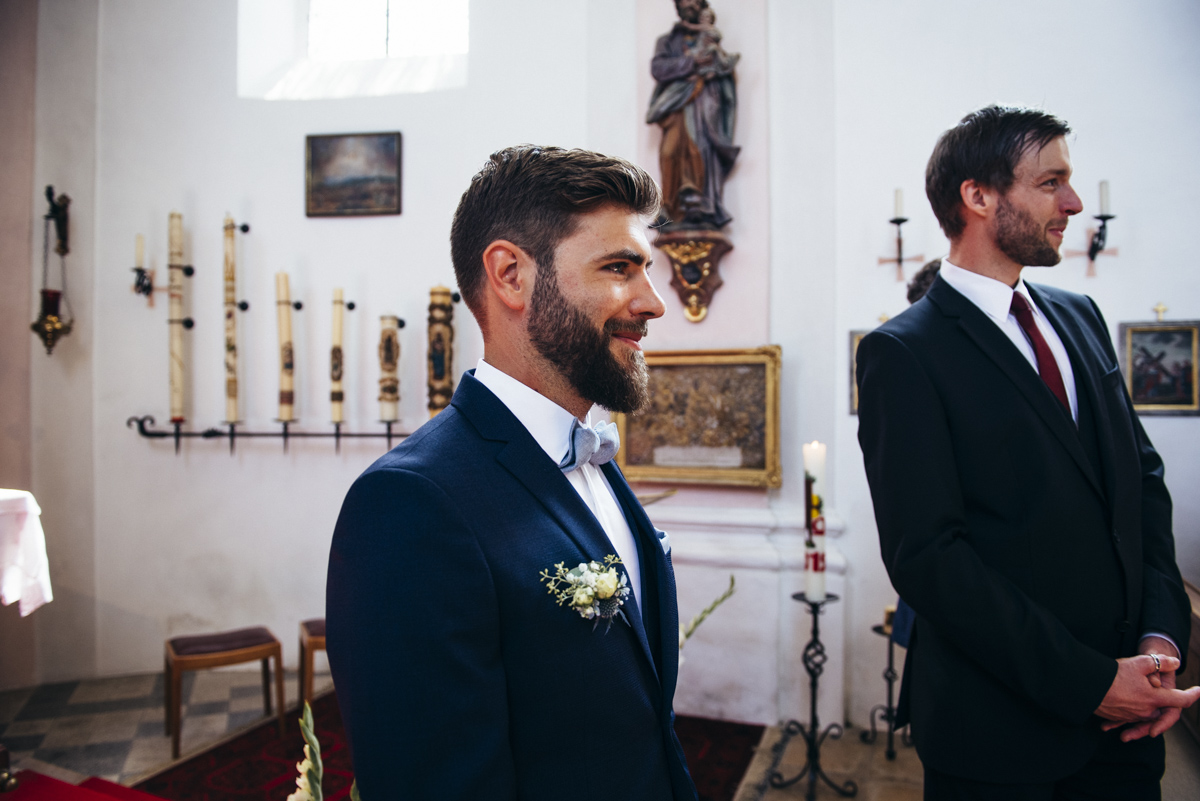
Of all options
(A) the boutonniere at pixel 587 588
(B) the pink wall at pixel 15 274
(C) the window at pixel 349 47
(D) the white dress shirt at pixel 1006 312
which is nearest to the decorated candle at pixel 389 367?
(C) the window at pixel 349 47

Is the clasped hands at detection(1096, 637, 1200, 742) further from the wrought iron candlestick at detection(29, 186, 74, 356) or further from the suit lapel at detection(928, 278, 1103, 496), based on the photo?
the wrought iron candlestick at detection(29, 186, 74, 356)

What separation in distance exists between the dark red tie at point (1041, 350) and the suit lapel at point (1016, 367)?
5cm

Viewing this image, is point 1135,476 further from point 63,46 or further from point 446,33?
point 63,46

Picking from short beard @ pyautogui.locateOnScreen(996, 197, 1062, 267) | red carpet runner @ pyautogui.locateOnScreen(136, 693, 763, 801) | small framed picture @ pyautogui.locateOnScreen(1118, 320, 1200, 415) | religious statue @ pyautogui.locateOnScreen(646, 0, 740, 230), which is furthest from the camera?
religious statue @ pyautogui.locateOnScreen(646, 0, 740, 230)

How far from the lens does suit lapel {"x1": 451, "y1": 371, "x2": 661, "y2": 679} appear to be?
0.97 metres

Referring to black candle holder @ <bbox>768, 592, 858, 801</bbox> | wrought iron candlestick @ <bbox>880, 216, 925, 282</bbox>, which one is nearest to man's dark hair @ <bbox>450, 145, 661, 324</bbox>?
black candle holder @ <bbox>768, 592, 858, 801</bbox>

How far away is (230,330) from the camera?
4.23 m

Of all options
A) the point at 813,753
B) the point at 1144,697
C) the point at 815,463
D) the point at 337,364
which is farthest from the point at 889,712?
the point at 337,364

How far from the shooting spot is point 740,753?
3.16m

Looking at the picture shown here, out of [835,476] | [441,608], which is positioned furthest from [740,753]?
[441,608]

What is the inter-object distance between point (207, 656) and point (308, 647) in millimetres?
421

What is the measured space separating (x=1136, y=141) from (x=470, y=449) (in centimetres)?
367

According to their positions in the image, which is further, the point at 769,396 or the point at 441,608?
the point at 769,396

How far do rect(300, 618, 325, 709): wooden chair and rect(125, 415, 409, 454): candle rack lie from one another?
1.13 metres
